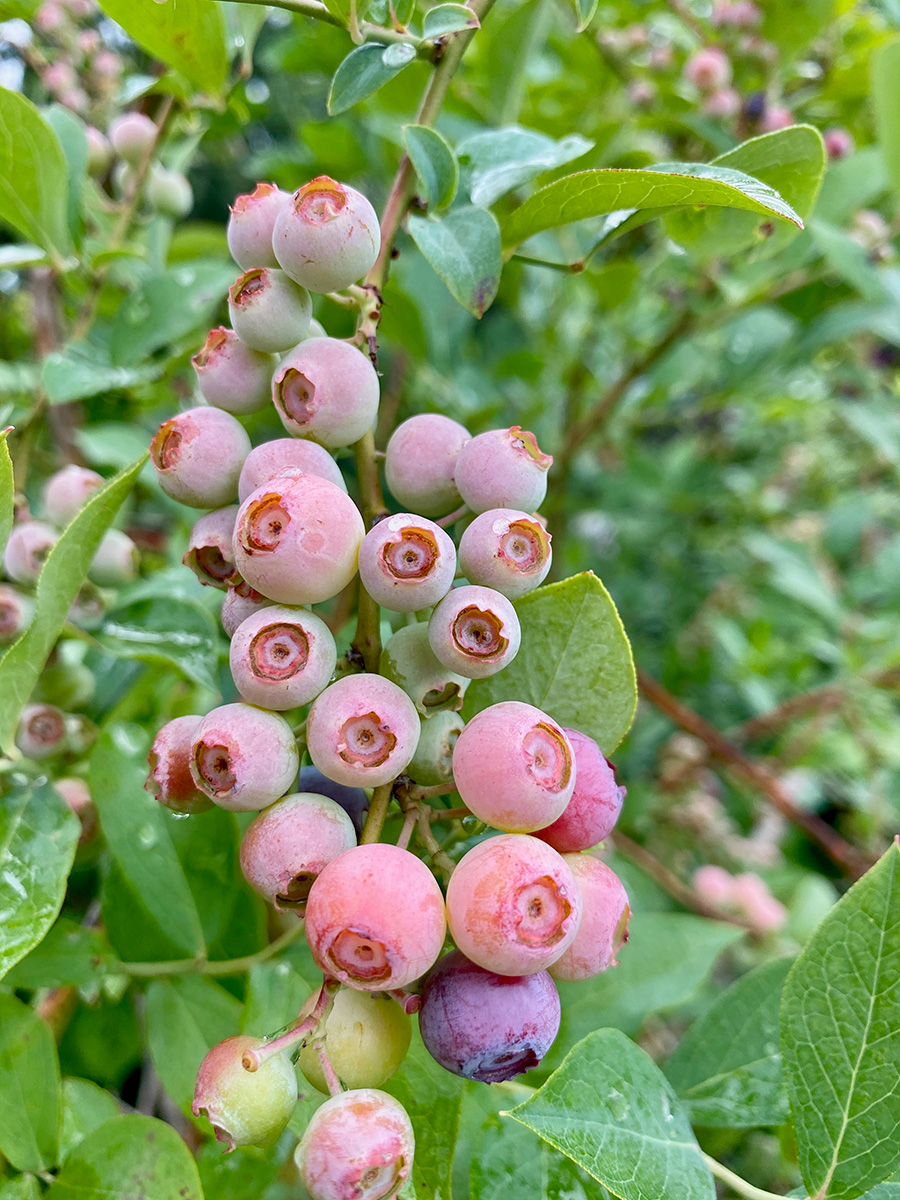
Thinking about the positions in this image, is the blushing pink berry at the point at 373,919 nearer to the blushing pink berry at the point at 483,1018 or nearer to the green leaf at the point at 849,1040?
the blushing pink berry at the point at 483,1018

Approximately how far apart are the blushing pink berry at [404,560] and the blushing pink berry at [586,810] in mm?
146

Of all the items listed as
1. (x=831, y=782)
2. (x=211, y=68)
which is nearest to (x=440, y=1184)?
(x=211, y=68)

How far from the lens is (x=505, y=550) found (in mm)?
535

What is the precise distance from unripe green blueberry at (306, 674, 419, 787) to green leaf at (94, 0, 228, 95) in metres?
0.66

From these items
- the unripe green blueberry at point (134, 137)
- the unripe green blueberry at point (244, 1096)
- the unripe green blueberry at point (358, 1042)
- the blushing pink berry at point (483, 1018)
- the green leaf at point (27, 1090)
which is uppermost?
the unripe green blueberry at point (134, 137)

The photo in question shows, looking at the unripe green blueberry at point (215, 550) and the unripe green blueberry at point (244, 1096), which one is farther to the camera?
the unripe green blueberry at point (215, 550)

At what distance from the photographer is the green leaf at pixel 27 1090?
62 centimetres

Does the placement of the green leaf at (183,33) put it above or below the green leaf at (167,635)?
above

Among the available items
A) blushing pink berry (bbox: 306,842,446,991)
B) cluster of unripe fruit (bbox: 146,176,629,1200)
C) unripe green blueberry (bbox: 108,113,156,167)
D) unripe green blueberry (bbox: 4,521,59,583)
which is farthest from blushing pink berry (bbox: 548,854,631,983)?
unripe green blueberry (bbox: 108,113,156,167)

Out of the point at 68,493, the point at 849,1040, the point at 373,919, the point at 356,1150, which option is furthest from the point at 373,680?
the point at 68,493

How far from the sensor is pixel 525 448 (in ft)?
1.83

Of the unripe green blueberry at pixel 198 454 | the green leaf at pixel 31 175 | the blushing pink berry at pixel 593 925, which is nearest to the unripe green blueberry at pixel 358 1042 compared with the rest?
the blushing pink berry at pixel 593 925

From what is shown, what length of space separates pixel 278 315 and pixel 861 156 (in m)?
1.09

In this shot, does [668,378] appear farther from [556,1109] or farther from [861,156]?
[556,1109]
